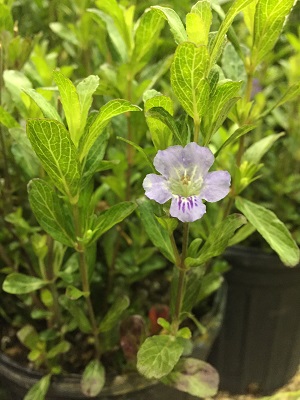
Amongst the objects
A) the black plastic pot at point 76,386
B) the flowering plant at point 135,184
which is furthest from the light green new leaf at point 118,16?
the black plastic pot at point 76,386

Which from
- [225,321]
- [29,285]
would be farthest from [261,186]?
[29,285]

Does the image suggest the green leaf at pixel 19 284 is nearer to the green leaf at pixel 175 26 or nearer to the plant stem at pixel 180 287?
the plant stem at pixel 180 287

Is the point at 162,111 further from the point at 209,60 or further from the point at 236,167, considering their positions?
the point at 236,167

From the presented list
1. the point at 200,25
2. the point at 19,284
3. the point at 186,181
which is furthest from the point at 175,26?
the point at 19,284

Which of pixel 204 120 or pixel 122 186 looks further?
pixel 122 186

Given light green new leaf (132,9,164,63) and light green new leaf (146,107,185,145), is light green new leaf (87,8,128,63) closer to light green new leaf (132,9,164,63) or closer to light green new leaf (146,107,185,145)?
light green new leaf (132,9,164,63)

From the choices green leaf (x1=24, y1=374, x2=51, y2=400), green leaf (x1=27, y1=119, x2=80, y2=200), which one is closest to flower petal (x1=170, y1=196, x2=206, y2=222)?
green leaf (x1=27, y1=119, x2=80, y2=200)
